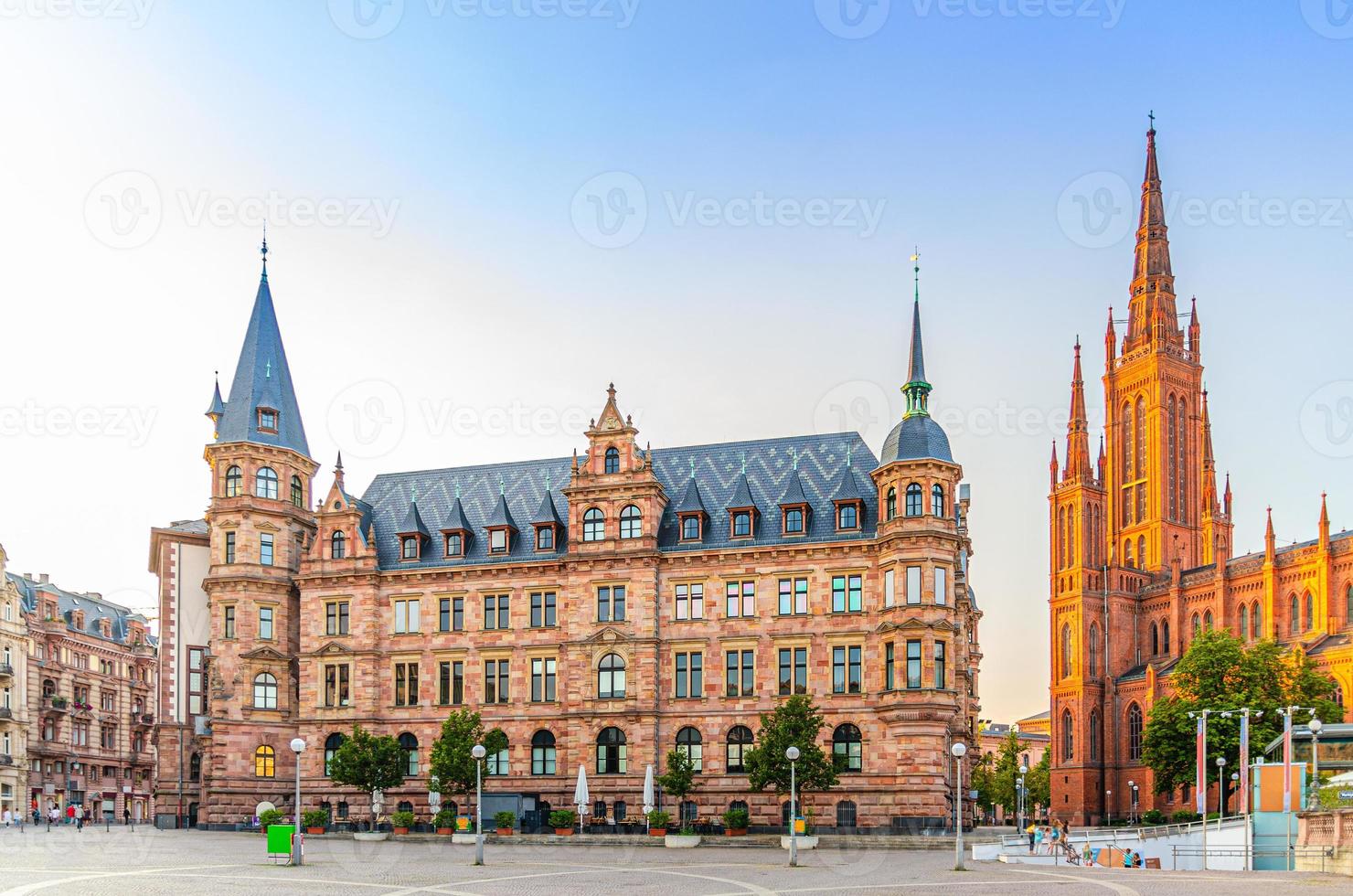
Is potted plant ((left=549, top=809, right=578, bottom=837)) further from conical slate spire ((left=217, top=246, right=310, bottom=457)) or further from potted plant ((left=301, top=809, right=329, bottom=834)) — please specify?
conical slate spire ((left=217, top=246, right=310, bottom=457))

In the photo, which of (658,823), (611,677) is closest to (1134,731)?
(611,677)

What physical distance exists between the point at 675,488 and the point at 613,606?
6891 millimetres

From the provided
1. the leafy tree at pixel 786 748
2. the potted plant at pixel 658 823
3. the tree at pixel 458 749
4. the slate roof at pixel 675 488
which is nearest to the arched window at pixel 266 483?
the slate roof at pixel 675 488

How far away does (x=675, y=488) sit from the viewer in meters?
69.3

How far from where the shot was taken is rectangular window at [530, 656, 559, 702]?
67.3 meters

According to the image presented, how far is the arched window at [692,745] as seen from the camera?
64.4 meters

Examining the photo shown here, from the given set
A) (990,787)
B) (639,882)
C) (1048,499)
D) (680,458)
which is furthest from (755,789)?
(1048,499)

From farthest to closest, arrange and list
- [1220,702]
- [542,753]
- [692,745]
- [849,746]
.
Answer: [1220,702] < [542,753] < [692,745] < [849,746]

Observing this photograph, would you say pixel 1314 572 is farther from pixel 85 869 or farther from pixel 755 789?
pixel 85 869

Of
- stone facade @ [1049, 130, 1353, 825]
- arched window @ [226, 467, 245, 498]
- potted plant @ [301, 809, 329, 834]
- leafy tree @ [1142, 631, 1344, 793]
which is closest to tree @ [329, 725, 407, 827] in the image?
potted plant @ [301, 809, 329, 834]

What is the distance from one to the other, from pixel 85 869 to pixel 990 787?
11442 cm

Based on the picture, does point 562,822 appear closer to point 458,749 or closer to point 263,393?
point 458,749

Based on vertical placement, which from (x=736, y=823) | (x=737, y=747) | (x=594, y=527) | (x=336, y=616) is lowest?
(x=736, y=823)

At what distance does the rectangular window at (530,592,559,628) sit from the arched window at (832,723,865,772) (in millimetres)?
14860
